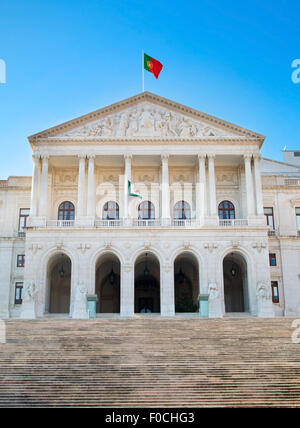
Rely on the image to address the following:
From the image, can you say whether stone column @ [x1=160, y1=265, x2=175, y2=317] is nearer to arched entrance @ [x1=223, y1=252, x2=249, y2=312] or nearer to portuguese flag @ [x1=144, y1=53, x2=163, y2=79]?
arched entrance @ [x1=223, y1=252, x2=249, y2=312]

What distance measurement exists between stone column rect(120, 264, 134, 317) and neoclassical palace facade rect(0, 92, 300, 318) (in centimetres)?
7

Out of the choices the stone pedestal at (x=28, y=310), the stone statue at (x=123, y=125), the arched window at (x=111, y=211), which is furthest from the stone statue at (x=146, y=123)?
the stone pedestal at (x=28, y=310)

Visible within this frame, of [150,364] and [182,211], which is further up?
[182,211]

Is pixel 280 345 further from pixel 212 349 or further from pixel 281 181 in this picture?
pixel 281 181

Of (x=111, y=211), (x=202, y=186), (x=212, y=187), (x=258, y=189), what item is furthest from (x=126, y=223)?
(x=258, y=189)

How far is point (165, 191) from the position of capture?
127 feet

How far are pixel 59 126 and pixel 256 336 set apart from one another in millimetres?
22915

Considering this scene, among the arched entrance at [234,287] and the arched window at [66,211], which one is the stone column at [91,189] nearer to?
the arched window at [66,211]

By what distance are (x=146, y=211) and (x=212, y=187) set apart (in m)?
6.02

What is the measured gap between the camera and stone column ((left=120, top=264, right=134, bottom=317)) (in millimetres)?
35906

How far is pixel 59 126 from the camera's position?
39.5 m

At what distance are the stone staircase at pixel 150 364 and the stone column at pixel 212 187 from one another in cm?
1258

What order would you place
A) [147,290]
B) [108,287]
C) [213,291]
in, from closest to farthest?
[213,291] < [108,287] < [147,290]

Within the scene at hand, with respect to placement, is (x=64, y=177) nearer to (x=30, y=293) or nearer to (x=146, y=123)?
(x=146, y=123)
